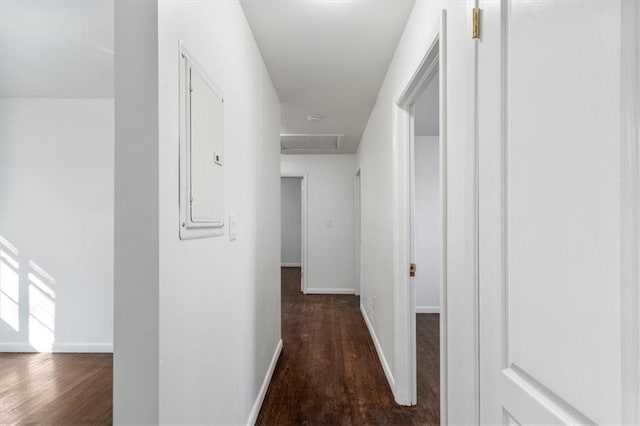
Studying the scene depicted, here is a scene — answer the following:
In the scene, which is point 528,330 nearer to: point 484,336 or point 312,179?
point 484,336

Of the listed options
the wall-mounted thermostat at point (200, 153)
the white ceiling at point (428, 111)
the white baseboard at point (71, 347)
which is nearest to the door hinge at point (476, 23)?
the wall-mounted thermostat at point (200, 153)

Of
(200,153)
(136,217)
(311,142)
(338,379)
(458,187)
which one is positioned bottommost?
(338,379)

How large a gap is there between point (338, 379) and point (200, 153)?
7.32ft

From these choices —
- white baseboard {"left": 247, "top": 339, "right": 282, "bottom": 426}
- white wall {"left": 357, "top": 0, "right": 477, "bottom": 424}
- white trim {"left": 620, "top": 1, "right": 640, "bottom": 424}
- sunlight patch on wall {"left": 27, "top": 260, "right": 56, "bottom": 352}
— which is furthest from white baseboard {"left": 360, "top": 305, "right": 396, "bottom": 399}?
sunlight patch on wall {"left": 27, "top": 260, "right": 56, "bottom": 352}

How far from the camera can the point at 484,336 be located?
3.33 feet

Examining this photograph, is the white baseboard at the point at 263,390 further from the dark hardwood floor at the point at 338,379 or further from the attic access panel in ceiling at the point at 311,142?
the attic access panel in ceiling at the point at 311,142

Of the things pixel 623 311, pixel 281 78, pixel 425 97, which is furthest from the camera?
pixel 425 97

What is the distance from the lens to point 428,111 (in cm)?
378

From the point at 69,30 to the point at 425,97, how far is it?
2.92 m

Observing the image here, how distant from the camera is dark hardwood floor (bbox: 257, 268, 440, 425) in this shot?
225 centimetres

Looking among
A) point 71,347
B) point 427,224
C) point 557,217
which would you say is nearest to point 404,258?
point 557,217

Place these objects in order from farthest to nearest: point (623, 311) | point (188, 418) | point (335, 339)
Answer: point (335, 339)
point (188, 418)
point (623, 311)

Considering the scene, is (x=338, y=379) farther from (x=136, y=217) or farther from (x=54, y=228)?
(x=54, y=228)

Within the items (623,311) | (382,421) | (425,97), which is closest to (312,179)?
(425,97)
